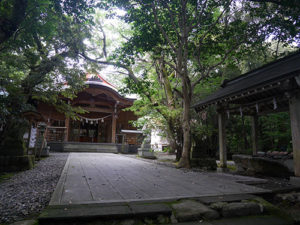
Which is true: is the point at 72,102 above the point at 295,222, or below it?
above

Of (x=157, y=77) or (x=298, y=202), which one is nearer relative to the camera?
(x=298, y=202)

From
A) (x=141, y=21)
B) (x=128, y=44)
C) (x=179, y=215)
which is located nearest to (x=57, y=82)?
(x=128, y=44)

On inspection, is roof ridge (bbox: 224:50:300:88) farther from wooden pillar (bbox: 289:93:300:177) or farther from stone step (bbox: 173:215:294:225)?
stone step (bbox: 173:215:294:225)

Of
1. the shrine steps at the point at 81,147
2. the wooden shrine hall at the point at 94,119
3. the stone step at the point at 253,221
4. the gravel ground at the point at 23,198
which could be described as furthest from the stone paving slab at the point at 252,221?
the shrine steps at the point at 81,147

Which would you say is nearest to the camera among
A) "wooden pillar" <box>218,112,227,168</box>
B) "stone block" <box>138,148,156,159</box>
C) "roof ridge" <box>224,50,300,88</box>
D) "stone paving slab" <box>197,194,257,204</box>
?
"stone paving slab" <box>197,194,257,204</box>

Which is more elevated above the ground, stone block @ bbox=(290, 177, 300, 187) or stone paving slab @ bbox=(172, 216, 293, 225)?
stone block @ bbox=(290, 177, 300, 187)

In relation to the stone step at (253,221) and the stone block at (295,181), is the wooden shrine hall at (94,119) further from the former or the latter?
the stone step at (253,221)

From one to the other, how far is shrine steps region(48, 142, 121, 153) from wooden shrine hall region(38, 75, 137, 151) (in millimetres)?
405

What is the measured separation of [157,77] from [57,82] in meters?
5.72

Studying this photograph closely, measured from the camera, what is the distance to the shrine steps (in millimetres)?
16078

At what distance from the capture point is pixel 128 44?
8531mm

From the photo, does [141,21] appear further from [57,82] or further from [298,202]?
[298,202]

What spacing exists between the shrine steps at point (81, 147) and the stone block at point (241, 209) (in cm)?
→ 1508

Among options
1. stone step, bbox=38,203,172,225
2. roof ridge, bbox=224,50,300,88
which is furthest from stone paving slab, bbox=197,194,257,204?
roof ridge, bbox=224,50,300,88
